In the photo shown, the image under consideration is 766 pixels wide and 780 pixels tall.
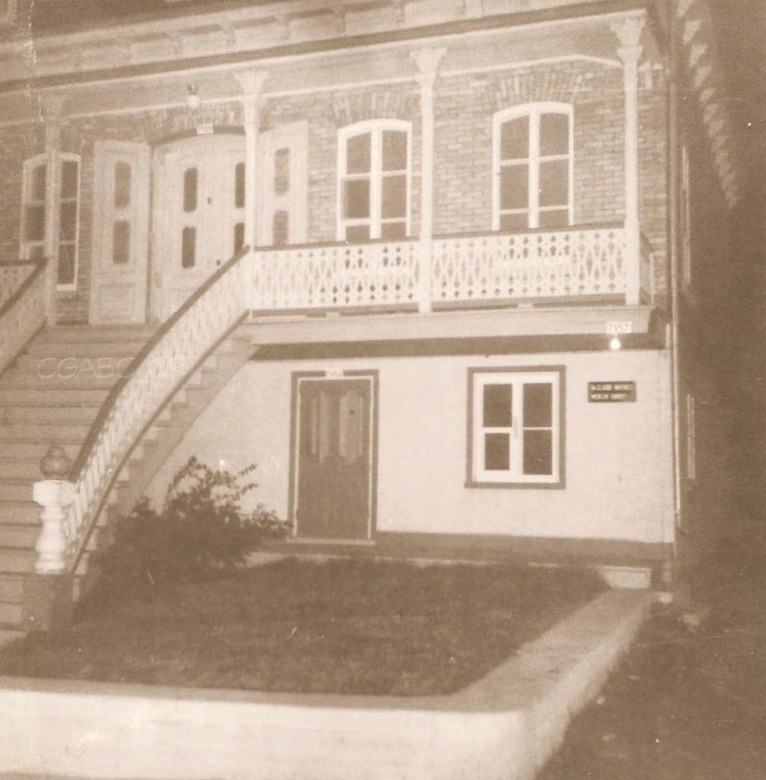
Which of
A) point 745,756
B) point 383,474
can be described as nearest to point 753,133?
point 383,474

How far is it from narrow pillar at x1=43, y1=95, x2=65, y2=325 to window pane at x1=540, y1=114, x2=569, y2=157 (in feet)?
21.0

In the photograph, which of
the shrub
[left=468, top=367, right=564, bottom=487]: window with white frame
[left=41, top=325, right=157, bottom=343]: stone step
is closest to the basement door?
the shrub

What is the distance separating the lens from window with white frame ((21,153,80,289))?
15516 millimetres

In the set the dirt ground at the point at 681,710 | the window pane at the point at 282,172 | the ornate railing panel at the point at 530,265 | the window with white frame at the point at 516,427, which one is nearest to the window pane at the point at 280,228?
the window pane at the point at 282,172

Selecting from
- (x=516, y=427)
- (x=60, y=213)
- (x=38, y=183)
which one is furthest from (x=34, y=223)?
(x=516, y=427)

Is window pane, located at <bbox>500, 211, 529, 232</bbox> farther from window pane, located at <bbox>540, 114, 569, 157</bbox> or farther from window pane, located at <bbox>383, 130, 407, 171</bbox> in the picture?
window pane, located at <bbox>383, 130, 407, 171</bbox>

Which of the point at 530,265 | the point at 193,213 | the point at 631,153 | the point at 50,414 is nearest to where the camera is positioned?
the point at 631,153

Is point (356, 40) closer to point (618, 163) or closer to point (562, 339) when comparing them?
point (618, 163)

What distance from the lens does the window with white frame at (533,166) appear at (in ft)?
43.6

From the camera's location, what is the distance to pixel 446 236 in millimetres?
12258

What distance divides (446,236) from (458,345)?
1497 millimetres

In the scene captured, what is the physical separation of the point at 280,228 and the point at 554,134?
3.96 meters

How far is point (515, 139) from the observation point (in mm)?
13555

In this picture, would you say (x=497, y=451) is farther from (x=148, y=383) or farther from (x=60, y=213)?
(x=60, y=213)
